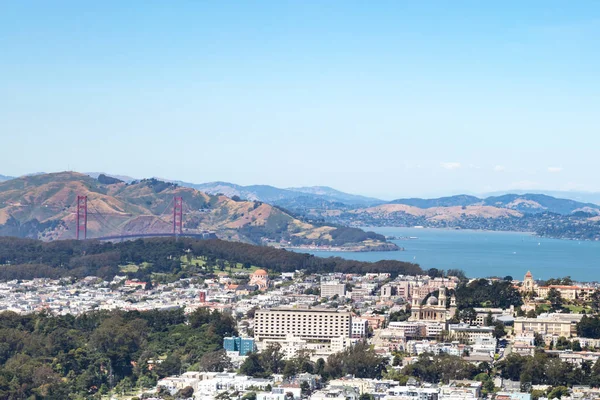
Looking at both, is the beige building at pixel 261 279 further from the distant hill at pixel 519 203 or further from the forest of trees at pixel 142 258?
the distant hill at pixel 519 203

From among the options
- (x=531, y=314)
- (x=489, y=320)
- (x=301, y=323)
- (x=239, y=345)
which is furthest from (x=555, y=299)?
(x=239, y=345)

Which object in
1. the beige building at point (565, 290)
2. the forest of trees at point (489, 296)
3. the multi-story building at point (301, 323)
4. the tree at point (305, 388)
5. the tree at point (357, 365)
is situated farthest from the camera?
the beige building at point (565, 290)

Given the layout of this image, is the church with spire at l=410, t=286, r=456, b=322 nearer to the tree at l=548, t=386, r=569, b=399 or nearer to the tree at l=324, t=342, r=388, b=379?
the tree at l=324, t=342, r=388, b=379

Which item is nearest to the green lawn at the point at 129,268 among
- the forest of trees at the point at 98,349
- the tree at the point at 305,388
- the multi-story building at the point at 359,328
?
the forest of trees at the point at 98,349

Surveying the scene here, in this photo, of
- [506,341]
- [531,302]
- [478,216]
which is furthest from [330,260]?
[478,216]

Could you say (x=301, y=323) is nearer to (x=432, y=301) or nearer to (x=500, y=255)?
(x=432, y=301)

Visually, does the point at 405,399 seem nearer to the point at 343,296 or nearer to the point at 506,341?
the point at 506,341

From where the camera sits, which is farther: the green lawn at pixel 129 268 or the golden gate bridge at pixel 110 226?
the golden gate bridge at pixel 110 226
